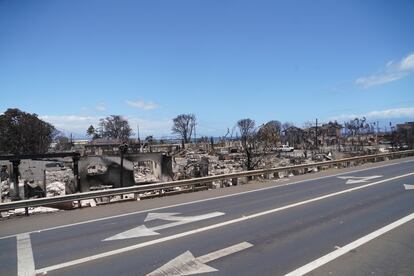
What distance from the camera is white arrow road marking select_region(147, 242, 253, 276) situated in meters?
6.66

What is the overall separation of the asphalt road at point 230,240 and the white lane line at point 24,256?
0.06ft

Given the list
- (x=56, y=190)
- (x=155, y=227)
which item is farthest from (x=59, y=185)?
(x=155, y=227)

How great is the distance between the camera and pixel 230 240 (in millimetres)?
8703

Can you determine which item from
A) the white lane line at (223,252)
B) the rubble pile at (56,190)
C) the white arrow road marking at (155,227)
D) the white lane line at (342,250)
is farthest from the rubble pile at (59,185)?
the white lane line at (342,250)

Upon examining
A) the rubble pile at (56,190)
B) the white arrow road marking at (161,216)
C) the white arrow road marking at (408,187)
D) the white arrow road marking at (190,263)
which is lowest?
the rubble pile at (56,190)

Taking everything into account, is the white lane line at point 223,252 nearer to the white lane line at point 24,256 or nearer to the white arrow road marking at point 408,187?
the white lane line at point 24,256

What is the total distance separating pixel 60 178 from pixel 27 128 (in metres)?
25.0

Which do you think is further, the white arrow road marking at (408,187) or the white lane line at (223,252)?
the white arrow road marking at (408,187)

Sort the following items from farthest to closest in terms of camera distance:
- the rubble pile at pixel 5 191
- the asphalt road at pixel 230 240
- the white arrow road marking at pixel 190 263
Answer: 1. the rubble pile at pixel 5 191
2. the asphalt road at pixel 230 240
3. the white arrow road marking at pixel 190 263

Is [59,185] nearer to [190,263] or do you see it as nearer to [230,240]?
[230,240]

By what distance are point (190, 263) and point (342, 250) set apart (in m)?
2.89

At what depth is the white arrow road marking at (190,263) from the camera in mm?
6661

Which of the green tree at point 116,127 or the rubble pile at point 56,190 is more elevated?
the green tree at point 116,127

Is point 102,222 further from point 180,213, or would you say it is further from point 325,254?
point 325,254
